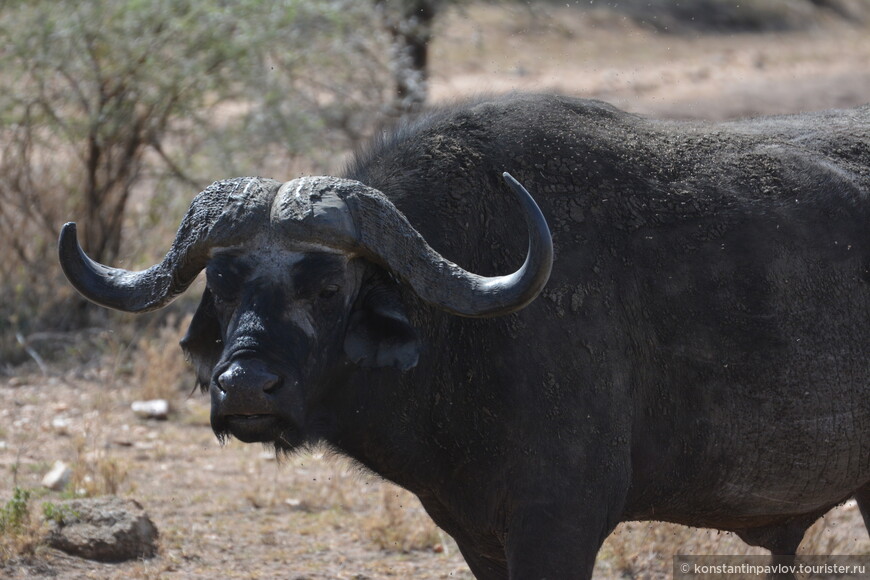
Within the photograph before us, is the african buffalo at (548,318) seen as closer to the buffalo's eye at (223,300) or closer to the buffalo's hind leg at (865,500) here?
the buffalo's eye at (223,300)

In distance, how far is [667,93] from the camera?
24.0 meters

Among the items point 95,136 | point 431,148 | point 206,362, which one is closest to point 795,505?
point 431,148

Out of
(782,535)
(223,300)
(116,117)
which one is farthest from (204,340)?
(116,117)

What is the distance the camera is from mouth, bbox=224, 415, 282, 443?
4172 millimetres

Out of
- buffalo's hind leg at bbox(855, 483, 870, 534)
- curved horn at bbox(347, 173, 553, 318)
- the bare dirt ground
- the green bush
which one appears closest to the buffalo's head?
curved horn at bbox(347, 173, 553, 318)

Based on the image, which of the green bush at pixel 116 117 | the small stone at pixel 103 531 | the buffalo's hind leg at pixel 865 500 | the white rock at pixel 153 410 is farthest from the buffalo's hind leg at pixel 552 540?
the green bush at pixel 116 117

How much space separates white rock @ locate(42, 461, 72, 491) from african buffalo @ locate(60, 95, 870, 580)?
3.25m

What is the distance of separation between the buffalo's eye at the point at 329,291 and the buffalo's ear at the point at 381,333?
0.14m

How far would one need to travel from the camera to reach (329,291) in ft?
14.3

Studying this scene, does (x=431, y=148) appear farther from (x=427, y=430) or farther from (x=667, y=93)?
(x=667, y=93)

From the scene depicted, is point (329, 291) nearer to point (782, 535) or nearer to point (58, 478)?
point (782, 535)

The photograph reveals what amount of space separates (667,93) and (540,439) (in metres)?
20.4

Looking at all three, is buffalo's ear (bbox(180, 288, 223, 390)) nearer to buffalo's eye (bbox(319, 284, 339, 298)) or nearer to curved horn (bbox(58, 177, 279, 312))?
curved horn (bbox(58, 177, 279, 312))

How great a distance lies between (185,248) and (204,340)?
16.5 inches
